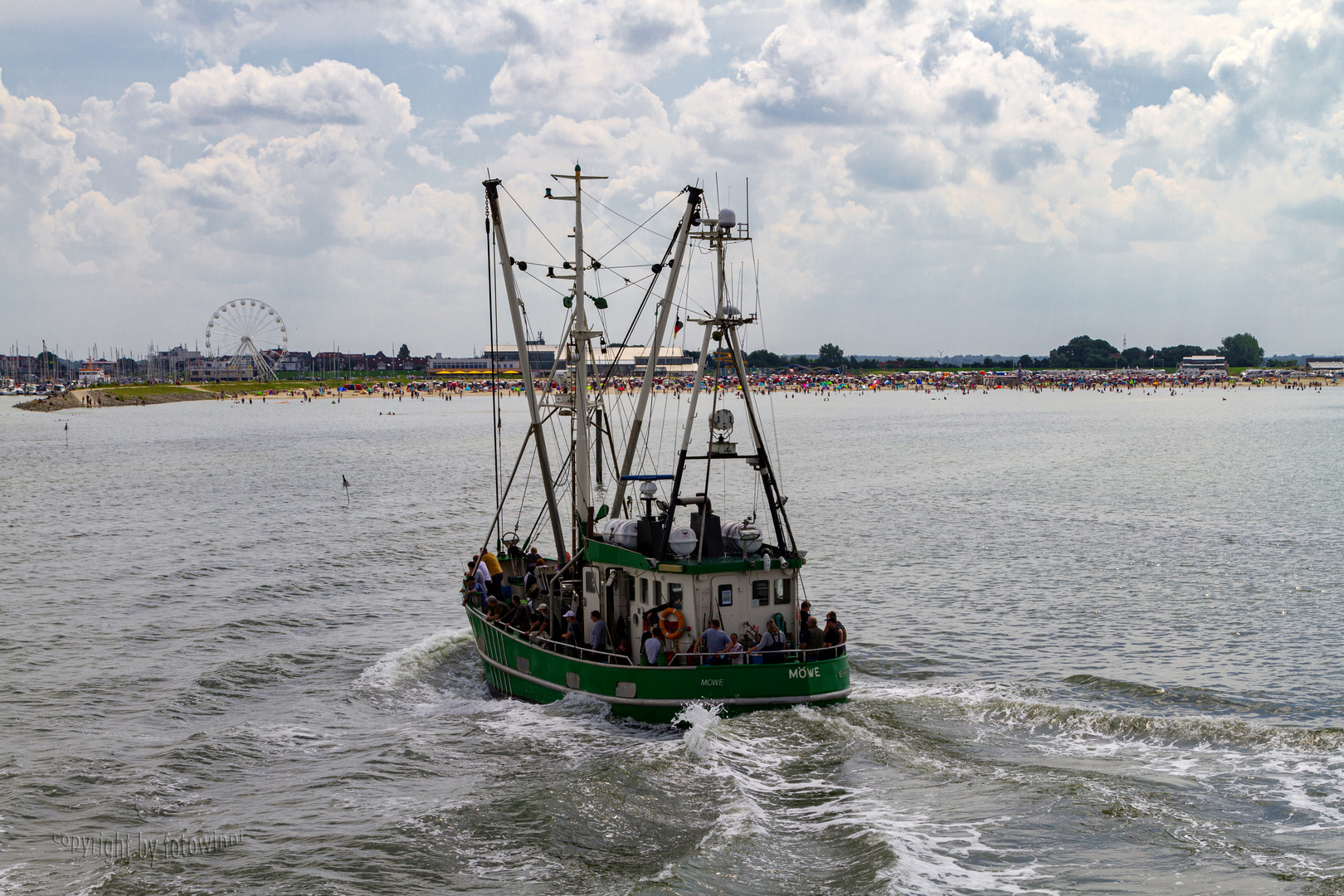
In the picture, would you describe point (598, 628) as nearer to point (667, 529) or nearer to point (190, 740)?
point (667, 529)

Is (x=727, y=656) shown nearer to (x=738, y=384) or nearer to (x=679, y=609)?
(x=679, y=609)

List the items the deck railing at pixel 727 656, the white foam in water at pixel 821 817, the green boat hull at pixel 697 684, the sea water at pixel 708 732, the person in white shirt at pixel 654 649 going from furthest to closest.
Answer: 1. the person in white shirt at pixel 654 649
2. the deck railing at pixel 727 656
3. the green boat hull at pixel 697 684
4. the sea water at pixel 708 732
5. the white foam in water at pixel 821 817

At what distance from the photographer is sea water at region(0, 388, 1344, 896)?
55.0 ft

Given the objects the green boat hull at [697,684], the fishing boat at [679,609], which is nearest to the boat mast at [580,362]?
the fishing boat at [679,609]

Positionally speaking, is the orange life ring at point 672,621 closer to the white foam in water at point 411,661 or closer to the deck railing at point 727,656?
the deck railing at point 727,656

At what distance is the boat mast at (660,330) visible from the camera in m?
27.3

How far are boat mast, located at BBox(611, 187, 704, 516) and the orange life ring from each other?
5.14 metres

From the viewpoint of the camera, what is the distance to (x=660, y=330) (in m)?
29.3

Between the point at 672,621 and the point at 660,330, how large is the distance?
9548mm

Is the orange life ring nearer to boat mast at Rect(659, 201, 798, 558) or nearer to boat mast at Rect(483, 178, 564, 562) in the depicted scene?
boat mast at Rect(659, 201, 798, 558)

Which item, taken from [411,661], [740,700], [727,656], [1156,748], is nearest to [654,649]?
[727,656]

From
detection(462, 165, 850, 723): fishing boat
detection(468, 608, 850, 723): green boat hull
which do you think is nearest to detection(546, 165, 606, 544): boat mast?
detection(462, 165, 850, 723): fishing boat

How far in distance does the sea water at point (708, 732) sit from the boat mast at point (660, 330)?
1098 mm

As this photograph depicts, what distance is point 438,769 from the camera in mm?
21453
